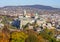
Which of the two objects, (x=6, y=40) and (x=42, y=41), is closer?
(x=6, y=40)

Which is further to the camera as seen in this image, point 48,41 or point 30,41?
point 48,41

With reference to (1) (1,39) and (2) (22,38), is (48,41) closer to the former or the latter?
(2) (22,38)

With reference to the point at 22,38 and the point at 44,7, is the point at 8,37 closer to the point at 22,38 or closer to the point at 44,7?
the point at 22,38

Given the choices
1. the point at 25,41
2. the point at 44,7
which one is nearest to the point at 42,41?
the point at 25,41

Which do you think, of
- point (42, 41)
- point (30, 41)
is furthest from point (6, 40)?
point (42, 41)

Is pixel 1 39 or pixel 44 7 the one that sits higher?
pixel 1 39

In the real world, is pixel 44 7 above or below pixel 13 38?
below

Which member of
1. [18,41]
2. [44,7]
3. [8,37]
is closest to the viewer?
[18,41]

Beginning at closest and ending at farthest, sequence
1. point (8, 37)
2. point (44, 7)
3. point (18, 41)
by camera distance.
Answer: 1. point (18, 41)
2. point (8, 37)
3. point (44, 7)
